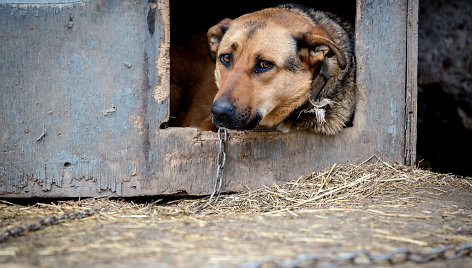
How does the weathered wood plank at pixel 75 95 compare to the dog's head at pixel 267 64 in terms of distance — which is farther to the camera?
the weathered wood plank at pixel 75 95

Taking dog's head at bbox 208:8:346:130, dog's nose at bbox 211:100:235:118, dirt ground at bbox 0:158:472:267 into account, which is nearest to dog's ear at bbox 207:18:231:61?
dog's head at bbox 208:8:346:130

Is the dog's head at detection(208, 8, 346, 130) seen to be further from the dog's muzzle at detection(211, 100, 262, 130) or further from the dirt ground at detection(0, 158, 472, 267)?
the dirt ground at detection(0, 158, 472, 267)

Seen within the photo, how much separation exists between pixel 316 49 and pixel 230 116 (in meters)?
0.95

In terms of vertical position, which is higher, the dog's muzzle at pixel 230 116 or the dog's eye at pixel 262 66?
the dog's eye at pixel 262 66

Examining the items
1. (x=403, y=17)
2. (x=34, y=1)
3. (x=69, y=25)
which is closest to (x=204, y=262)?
(x=69, y=25)

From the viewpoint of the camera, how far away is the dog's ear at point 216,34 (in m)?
3.92

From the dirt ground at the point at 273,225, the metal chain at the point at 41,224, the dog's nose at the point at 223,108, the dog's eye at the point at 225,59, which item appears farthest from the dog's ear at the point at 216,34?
the metal chain at the point at 41,224

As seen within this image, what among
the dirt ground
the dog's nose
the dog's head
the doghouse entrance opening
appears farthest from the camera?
the doghouse entrance opening

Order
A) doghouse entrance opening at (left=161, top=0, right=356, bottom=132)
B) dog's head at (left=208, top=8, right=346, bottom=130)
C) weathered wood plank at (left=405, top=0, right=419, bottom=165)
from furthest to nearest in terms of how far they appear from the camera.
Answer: doghouse entrance opening at (left=161, top=0, right=356, bottom=132), weathered wood plank at (left=405, top=0, right=419, bottom=165), dog's head at (left=208, top=8, right=346, bottom=130)

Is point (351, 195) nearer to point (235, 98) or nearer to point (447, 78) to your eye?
point (235, 98)

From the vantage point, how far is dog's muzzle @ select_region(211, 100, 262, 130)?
10.3 feet

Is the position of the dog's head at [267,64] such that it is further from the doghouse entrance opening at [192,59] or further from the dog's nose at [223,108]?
the doghouse entrance opening at [192,59]

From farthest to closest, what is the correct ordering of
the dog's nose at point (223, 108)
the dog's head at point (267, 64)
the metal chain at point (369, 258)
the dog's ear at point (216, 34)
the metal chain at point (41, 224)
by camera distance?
1. the dog's ear at point (216, 34)
2. the dog's head at point (267, 64)
3. the dog's nose at point (223, 108)
4. the metal chain at point (41, 224)
5. the metal chain at point (369, 258)

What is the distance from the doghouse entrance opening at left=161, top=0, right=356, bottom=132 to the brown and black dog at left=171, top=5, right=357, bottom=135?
0.81 metres
